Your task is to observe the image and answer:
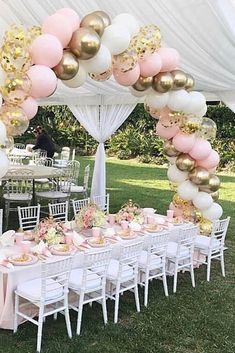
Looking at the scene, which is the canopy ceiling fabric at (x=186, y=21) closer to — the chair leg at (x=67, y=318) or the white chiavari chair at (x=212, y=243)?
the white chiavari chair at (x=212, y=243)

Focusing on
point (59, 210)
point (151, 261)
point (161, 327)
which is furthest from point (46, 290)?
point (59, 210)

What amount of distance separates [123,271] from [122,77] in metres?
2.10

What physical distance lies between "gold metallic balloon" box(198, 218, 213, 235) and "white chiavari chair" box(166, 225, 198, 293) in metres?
0.64

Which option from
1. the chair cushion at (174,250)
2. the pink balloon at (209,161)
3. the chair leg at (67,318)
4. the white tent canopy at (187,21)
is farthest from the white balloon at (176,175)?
the chair leg at (67,318)

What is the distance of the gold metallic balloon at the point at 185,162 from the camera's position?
6004 mm

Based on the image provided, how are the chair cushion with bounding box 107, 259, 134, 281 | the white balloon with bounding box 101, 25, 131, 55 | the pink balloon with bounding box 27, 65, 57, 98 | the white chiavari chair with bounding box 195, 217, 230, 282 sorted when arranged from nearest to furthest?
the pink balloon with bounding box 27, 65, 57, 98 < the white balloon with bounding box 101, 25, 131, 55 < the chair cushion with bounding box 107, 259, 134, 281 < the white chiavari chair with bounding box 195, 217, 230, 282

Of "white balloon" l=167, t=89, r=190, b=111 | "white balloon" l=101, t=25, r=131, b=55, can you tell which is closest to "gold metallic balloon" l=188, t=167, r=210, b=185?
"white balloon" l=167, t=89, r=190, b=111

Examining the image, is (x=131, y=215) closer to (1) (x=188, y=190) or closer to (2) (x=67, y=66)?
A: (1) (x=188, y=190)

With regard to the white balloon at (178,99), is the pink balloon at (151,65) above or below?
above

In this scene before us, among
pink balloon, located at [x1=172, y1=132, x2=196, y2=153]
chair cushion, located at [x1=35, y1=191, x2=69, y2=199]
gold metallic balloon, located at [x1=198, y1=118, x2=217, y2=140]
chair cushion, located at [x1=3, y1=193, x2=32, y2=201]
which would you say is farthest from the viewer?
chair cushion, located at [x1=35, y1=191, x2=69, y2=199]

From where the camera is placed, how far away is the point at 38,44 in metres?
4.12

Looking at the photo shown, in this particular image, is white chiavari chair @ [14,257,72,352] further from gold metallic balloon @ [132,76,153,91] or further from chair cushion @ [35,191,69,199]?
chair cushion @ [35,191,69,199]

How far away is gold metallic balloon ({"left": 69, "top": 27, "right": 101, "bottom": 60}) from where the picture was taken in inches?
168

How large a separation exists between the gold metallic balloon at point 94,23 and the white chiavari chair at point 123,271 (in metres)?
2.16
